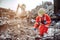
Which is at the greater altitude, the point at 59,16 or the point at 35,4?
the point at 35,4

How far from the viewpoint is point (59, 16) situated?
2.13 meters

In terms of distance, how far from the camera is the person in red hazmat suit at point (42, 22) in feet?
7.11

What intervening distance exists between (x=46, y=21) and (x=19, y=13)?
14.7 inches

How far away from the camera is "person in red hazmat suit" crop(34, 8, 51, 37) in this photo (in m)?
2.17

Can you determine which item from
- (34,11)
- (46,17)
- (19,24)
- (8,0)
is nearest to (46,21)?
(46,17)

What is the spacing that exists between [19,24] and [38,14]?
0.29 meters

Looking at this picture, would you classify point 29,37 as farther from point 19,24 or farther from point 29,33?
point 19,24

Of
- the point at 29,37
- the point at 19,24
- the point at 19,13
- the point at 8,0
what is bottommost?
the point at 29,37

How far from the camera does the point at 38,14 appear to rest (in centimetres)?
219

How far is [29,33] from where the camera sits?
2201mm

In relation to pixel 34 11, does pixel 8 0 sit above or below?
above

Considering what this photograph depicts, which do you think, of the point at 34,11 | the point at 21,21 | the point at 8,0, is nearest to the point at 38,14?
the point at 34,11

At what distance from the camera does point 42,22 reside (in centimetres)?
219

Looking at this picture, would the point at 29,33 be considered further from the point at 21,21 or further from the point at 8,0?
the point at 8,0
